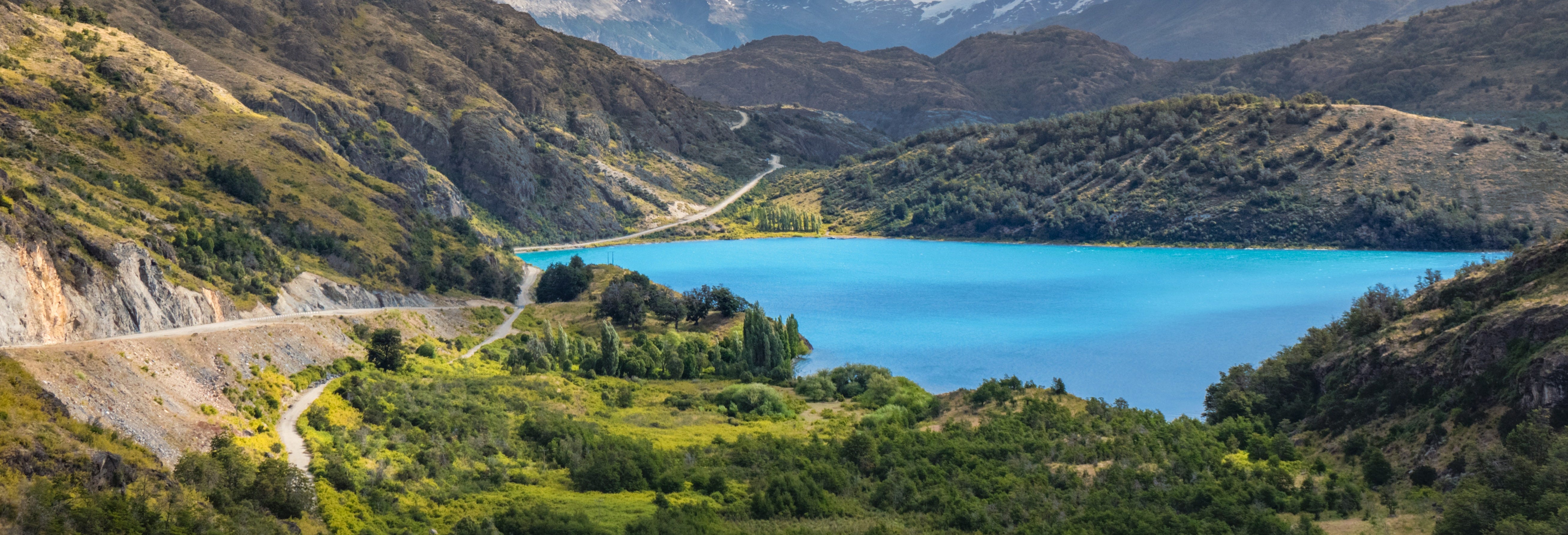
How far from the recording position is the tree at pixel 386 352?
53844mm

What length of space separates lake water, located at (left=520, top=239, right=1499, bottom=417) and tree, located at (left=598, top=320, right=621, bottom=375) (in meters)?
19.4

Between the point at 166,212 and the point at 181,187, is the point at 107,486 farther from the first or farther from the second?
the point at 181,187

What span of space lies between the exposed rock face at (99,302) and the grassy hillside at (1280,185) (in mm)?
144691

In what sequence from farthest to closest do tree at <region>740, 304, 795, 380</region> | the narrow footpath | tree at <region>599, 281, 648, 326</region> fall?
tree at <region>599, 281, 648, 326</region>
tree at <region>740, 304, 795, 380</region>
the narrow footpath

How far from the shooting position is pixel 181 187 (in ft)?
249

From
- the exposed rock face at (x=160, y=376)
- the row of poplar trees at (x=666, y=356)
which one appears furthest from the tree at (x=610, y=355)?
the exposed rock face at (x=160, y=376)

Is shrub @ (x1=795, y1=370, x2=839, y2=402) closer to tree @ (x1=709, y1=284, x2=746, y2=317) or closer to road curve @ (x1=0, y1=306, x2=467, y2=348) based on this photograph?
tree @ (x1=709, y1=284, x2=746, y2=317)

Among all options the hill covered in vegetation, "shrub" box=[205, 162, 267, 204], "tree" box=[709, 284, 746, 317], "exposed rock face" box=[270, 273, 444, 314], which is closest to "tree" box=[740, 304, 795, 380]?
the hill covered in vegetation

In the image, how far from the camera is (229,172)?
265 feet

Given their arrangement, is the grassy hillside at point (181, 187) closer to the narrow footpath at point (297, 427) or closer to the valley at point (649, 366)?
the valley at point (649, 366)

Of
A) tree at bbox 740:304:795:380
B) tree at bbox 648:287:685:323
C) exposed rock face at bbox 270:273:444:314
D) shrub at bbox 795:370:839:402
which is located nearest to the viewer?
shrub at bbox 795:370:839:402

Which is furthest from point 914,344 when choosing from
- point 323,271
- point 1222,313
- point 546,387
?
point 323,271

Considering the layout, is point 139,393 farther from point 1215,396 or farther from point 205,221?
point 1215,396

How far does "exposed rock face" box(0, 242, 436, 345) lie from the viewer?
1465 inches
